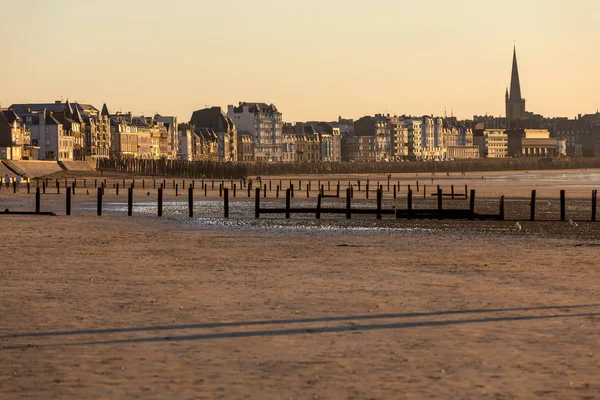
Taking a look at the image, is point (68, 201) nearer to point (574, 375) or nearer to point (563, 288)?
point (563, 288)

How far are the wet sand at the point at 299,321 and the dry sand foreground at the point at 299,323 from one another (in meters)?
0.04

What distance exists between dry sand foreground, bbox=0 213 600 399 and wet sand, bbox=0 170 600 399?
0.12ft

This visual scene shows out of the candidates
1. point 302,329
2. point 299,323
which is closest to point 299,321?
point 299,323

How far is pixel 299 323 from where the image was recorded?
618 inches

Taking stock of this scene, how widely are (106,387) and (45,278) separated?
10.2 meters

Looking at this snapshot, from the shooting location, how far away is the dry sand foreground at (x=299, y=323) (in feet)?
38.8

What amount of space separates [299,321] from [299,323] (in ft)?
0.62

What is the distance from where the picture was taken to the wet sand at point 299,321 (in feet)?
38.9

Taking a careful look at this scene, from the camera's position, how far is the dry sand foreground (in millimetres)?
11812

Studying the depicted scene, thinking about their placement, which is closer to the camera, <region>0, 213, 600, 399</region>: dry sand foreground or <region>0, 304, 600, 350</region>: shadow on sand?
<region>0, 213, 600, 399</region>: dry sand foreground

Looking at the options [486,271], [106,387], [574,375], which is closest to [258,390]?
[106,387]

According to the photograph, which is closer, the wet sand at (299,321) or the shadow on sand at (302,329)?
the wet sand at (299,321)

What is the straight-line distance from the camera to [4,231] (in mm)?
35656

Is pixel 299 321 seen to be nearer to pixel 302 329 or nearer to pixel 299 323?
pixel 299 323
